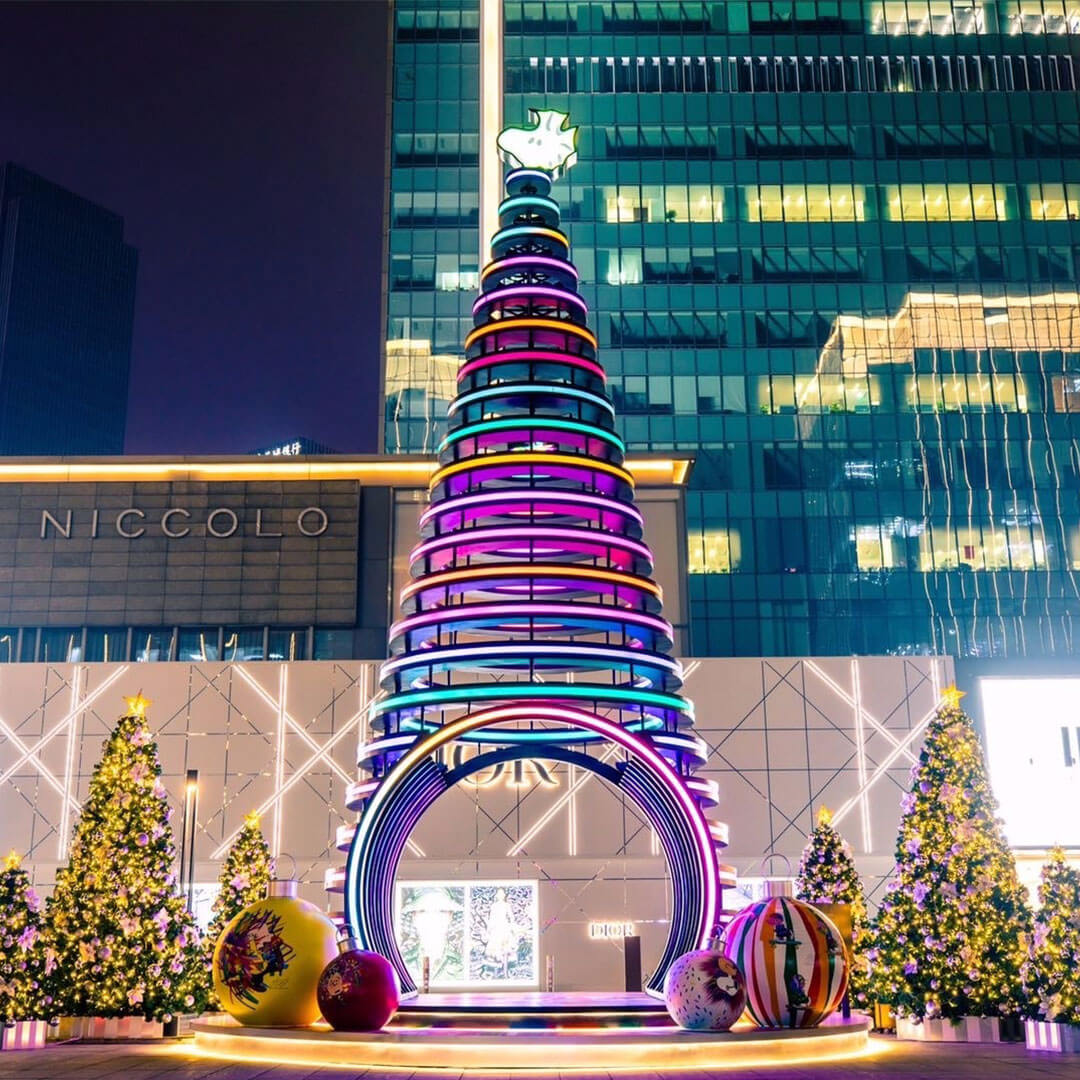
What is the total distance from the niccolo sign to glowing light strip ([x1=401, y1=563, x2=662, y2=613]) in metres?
27.0

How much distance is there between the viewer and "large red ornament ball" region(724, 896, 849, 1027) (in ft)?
59.6

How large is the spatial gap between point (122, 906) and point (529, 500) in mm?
10097

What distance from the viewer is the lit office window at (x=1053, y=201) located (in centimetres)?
8419

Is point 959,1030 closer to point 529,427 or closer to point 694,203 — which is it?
point 529,427

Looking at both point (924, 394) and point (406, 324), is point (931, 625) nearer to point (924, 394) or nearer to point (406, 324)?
point (924, 394)

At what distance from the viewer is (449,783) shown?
2211 centimetres

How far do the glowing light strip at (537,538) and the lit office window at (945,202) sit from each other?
67.9 m

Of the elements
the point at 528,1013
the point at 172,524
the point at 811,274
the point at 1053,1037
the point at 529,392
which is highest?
the point at 811,274

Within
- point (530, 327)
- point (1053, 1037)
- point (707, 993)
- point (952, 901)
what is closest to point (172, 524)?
point (530, 327)

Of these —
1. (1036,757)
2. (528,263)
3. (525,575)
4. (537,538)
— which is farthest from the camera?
(1036,757)

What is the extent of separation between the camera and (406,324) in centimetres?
7988

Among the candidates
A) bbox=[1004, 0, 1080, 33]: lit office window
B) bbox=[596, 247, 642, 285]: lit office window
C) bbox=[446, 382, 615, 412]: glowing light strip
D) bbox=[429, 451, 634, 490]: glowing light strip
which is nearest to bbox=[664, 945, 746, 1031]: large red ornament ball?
bbox=[429, 451, 634, 490]: glowing light strip

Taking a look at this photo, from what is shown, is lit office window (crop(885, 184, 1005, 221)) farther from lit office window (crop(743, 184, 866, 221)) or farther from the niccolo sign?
the niccolo sign

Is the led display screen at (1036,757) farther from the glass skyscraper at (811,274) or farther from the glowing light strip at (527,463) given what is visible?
the glass skyscraper at (811,274)
